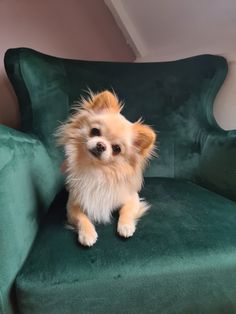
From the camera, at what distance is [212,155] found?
1240mm

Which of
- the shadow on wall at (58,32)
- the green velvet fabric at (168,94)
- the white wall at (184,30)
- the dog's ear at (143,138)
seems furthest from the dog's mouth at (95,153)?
the white wall at (184,30)

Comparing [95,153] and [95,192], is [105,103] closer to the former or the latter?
[95,153]

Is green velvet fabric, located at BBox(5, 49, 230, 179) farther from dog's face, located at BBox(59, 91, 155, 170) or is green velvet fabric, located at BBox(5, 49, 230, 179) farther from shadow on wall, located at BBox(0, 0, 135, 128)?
dog's face, located at BBox(59, 91, 155, 170)

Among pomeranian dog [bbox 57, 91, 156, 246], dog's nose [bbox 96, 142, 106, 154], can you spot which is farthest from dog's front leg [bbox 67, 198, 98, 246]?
dog's nose [bbox 96, 142, 106, 154]

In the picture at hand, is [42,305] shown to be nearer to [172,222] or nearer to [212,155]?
[172,222]

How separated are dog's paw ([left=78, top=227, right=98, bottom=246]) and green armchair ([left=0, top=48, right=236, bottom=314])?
0.02 metres

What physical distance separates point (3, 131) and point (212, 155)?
84 cm

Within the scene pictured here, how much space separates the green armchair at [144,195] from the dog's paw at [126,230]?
0.06ft

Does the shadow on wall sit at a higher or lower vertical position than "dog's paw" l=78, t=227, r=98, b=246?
higher

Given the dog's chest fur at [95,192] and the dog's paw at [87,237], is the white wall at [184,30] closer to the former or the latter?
the dog's chest fur at [95,192]

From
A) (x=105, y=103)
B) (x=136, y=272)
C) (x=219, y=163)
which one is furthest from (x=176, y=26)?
(x=136, y=272)

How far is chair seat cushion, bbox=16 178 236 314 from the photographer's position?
668 mm

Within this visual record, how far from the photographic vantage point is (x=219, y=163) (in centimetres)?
119

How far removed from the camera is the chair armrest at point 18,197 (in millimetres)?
670
